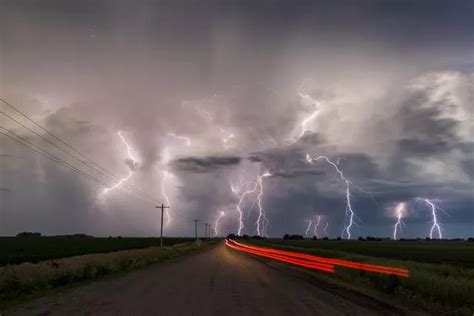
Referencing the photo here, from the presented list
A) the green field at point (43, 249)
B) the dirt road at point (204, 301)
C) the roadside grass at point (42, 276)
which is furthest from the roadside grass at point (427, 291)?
the green field at point (43, 249)

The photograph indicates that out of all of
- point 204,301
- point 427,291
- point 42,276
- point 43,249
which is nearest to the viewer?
point 204,301

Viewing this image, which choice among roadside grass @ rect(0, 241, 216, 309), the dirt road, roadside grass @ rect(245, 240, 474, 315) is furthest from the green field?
roadside grass @ rect(245, 240, 474, 315)

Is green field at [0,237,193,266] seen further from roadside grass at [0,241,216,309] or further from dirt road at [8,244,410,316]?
dirt road at [8,244,410,316]

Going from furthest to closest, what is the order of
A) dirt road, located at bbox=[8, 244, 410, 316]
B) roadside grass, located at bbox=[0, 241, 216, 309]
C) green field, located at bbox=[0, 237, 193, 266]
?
green field, located at bbox=[0, 237, 193, 266] < roadside grass, located at bbox=[0, 241, 216, 309] < dirt road, located at bbox=[8, 244, 410, 316]

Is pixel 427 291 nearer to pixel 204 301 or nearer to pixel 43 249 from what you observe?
pixel 204 301

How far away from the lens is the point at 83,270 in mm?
26375

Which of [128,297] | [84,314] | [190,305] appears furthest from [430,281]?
[84,314]

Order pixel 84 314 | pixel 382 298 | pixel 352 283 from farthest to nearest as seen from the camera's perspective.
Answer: pixel 352 283 < pixel 382 298 < pixel 84 314

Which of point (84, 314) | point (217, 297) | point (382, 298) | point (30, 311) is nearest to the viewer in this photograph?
point (84, 314)

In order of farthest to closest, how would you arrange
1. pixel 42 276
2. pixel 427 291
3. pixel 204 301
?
pixel 42 276 → pixel 427 291 → pixel 204 301

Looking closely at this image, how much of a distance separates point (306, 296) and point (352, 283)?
8.00 meters

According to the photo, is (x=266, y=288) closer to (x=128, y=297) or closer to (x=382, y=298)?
(x=382, y=298)

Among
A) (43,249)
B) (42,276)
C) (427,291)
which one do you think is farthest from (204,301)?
(43,249)

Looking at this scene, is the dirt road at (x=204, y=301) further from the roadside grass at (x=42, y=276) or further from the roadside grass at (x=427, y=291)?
the roadside grass at (x=42, y=276)
